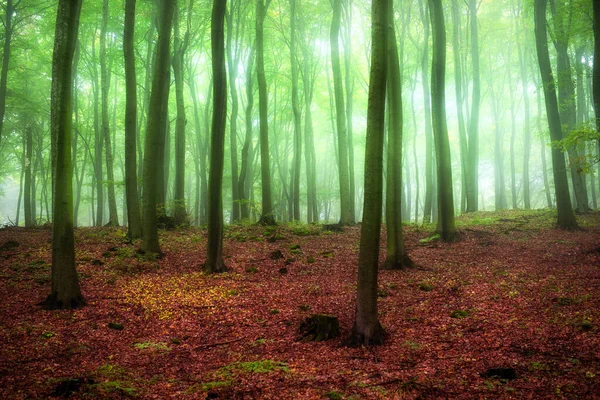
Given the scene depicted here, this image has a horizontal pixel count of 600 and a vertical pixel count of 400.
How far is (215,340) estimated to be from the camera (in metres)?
6.30

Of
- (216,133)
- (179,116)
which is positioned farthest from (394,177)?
(179,116)

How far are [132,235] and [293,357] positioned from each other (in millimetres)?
9541

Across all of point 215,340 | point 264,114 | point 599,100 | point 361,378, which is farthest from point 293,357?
point 264,114

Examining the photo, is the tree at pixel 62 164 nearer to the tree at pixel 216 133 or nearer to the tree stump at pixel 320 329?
the tree at pixel 216 133

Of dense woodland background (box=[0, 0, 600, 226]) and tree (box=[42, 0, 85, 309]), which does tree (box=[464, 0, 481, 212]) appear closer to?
dense woodland background (box=[0, 0, 600, 226])

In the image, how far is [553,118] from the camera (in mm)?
13312

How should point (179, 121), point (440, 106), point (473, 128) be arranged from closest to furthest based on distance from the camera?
point (440, 106) → point (179, 121) → point (473, 128)

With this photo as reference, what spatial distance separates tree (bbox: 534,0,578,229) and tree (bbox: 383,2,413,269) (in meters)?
6.73

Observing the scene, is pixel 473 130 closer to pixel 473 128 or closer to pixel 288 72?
pixel 473 128

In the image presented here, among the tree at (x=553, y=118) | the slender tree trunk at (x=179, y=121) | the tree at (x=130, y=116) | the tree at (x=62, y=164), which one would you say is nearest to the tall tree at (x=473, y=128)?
the tree at (x=553, y=118)

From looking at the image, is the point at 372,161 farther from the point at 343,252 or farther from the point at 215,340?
the point at 343,252

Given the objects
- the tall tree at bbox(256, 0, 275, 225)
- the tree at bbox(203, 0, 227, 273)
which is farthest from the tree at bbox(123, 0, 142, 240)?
the tall tree at bbox(256, 0, 275, 225)

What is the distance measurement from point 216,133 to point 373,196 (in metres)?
5.47

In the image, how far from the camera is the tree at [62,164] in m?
6.82
